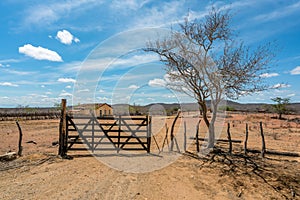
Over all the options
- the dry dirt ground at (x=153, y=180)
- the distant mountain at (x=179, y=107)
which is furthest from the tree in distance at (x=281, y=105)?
the dry dirt ground at (x=153, y=180)

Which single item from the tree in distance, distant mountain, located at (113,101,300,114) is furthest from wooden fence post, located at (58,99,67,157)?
the tree in distance

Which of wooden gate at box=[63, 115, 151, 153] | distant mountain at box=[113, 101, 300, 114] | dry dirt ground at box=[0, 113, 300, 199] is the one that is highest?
distant mountain at box=[113, 101, 300, 114]

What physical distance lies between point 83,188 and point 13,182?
2.24 metres

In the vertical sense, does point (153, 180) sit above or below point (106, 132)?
below

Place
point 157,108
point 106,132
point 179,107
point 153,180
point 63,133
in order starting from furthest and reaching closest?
point 157,108 < point 179,107 < point 106,132 < point 63,133 < point 153,180

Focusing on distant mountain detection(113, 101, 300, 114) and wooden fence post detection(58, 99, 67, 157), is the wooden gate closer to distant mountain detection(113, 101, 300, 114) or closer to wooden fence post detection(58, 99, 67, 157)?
wooden fence post detection(58, 99, 67, 157)

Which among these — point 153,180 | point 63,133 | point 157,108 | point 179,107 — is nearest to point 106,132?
point 63,133

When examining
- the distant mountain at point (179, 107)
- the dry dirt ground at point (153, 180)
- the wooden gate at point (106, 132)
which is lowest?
the dry dirt ground at point (153, 180)

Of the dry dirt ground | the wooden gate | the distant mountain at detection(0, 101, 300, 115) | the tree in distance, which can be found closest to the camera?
the dry dirt ground

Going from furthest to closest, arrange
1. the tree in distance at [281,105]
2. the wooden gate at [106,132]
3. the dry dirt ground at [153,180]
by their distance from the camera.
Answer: the tree in distance at [281,105], the wooden gate at [106,132], the dry dirt ground at [153,180]

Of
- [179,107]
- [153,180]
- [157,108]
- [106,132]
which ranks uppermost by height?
[179,107]

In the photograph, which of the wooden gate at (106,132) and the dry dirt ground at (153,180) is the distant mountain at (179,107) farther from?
the dry dirt ground at (153,180)

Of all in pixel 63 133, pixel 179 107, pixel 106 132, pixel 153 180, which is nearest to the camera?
pixel 153 180

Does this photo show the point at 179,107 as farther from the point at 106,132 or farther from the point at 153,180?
the point at 153,180
